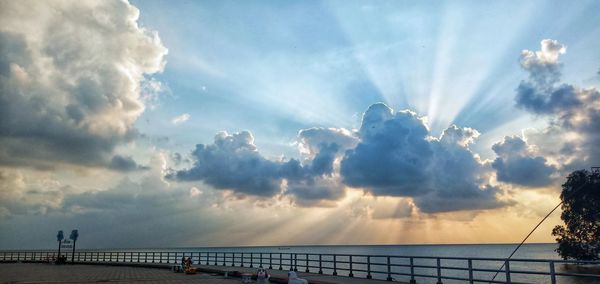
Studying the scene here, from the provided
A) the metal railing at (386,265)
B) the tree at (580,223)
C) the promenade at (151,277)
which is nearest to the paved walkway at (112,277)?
the promenade at (151,277)

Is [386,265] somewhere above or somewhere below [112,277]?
above

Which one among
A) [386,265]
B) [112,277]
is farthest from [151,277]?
[386,265]

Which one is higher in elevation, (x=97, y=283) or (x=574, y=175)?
(x=574, y=175)

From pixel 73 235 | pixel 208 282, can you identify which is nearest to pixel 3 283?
pixel 208 282

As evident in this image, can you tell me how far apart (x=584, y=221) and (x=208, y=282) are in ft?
234

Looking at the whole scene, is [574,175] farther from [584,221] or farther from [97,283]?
[97,283]

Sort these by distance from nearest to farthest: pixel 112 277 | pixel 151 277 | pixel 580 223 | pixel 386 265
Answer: pixel 386 265
pixel 151 277
pixel 112 277
pixel 580 223

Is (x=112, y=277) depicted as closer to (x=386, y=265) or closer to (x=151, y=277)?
(x=151, y=277)

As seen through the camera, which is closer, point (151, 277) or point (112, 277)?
point (151, 277)

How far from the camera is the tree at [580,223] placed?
72.5 metres

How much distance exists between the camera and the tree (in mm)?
72500

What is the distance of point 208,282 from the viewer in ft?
81.0

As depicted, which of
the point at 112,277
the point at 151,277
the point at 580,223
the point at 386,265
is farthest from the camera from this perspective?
the point at 580,223

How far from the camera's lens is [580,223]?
74.4m
